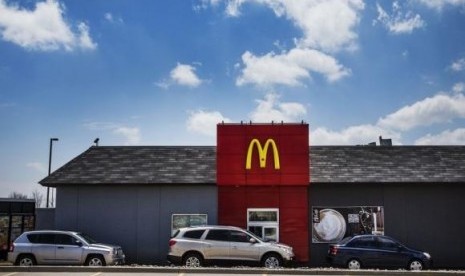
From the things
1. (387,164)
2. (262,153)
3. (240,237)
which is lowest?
(240,237)

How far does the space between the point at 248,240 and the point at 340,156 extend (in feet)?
28.4

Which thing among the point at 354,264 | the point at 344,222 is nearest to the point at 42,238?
the point at 354,264

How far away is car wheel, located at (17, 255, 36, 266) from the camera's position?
2100 centimetres

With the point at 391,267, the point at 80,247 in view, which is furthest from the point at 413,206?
the point at 80,247

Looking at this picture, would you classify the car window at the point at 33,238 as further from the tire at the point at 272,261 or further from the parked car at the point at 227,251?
the tire at the point at 272,261

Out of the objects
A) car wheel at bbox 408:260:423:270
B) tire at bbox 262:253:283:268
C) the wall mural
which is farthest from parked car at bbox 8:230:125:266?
car wheel at bbox 408:260:423:270

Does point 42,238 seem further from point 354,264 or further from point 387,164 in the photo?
point 387,164

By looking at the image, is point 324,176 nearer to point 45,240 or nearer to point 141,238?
point 141,238

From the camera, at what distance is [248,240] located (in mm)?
20875

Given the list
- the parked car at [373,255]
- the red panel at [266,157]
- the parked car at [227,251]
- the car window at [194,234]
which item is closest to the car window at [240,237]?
the parked car at [227,251]

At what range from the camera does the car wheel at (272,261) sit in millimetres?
20516

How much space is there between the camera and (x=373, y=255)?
70.7 feet

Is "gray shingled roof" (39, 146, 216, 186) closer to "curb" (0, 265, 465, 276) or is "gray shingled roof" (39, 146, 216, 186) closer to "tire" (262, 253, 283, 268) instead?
"tire" (262, 253, 283, 268)

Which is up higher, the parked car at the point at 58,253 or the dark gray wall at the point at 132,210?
the dark gray wall at the point at 132,210
